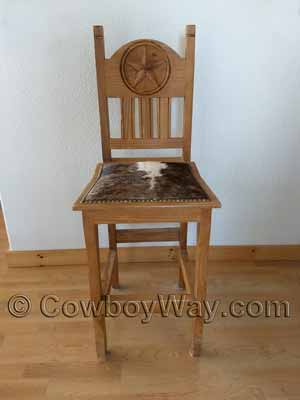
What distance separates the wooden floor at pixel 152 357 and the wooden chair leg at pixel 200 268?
8 centimetres

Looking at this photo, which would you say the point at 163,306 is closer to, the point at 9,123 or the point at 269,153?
the point at 269,153

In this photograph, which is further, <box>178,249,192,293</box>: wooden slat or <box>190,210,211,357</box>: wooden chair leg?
<box>178,249,192,293</box>: wooden slat

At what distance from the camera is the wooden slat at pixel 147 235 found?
44.9 inches

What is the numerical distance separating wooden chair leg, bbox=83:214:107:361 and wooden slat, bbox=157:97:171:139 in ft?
1.38

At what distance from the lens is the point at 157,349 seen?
3.35ft

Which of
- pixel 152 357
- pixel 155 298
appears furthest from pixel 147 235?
pixel 152 357

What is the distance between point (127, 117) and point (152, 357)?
0.78 meters

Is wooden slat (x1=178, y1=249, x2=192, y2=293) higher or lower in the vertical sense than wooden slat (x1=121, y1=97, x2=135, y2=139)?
lower

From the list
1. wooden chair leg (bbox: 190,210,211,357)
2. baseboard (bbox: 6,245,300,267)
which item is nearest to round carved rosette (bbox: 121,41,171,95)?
wooden chair leg (bbox: 190,210,211,357)

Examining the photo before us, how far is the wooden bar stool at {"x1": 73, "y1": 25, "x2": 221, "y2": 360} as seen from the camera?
802mm
